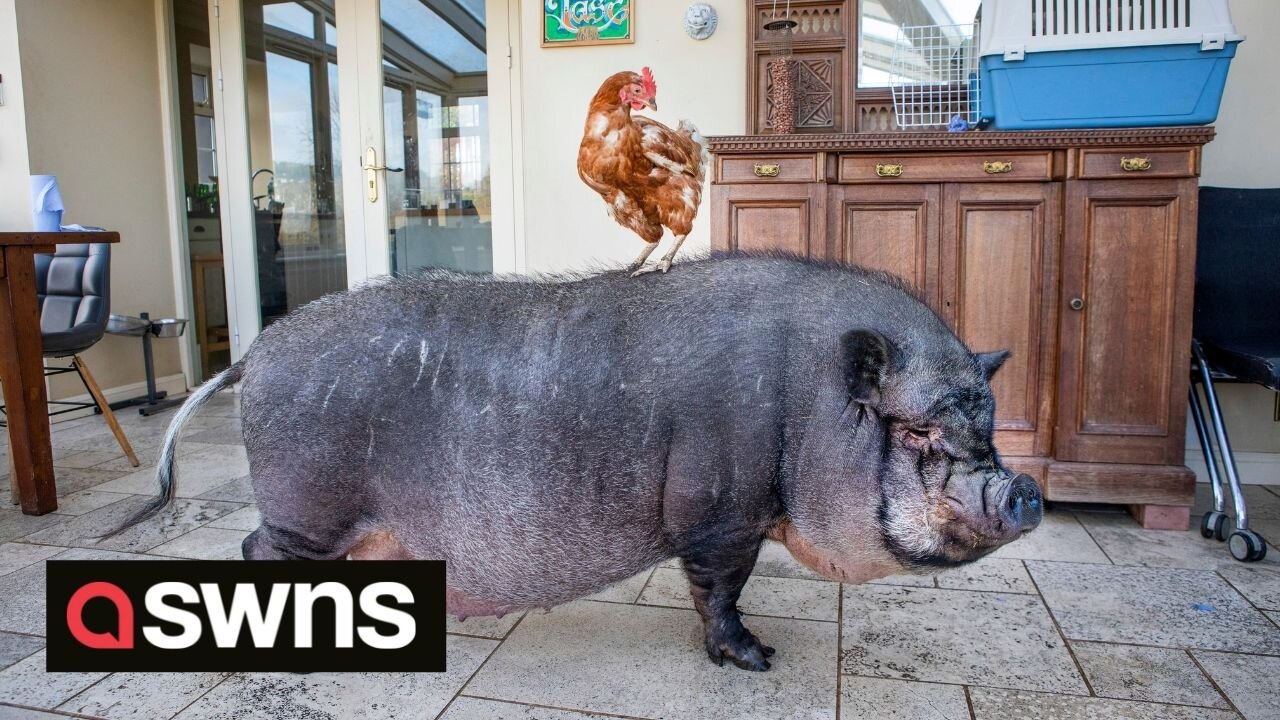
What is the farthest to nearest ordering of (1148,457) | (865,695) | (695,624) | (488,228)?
(488,228)
(1148,457)
(695,624)
(865,695)

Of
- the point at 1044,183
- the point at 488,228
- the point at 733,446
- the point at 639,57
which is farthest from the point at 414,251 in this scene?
the point at 733,446

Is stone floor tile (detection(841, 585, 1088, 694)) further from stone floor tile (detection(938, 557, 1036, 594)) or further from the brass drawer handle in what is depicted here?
the brass drawer handle

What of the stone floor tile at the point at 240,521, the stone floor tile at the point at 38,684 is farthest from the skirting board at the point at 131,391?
the stone floor tile at the point at 38,684

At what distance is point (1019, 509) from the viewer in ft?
5.40

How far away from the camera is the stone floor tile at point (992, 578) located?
8.77ft

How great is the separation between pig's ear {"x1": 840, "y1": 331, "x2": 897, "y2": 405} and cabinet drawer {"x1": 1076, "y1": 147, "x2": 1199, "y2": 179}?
1.97 metres

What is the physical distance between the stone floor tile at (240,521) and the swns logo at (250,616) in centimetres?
112

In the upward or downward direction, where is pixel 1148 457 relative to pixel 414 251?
downward

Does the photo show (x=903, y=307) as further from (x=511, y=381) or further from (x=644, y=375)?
(x=511, y=381)

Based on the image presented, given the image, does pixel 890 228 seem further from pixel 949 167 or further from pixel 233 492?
pixel 233 492

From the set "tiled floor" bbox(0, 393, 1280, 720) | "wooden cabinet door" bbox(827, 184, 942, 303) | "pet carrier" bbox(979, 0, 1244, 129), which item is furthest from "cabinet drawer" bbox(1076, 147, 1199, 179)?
"tiled floor" bbox(0, 393, 1280, 720)

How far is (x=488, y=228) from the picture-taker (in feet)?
17.1

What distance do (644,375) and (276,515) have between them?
2.86 feet

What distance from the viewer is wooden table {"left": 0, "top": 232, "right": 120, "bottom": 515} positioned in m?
3.22
